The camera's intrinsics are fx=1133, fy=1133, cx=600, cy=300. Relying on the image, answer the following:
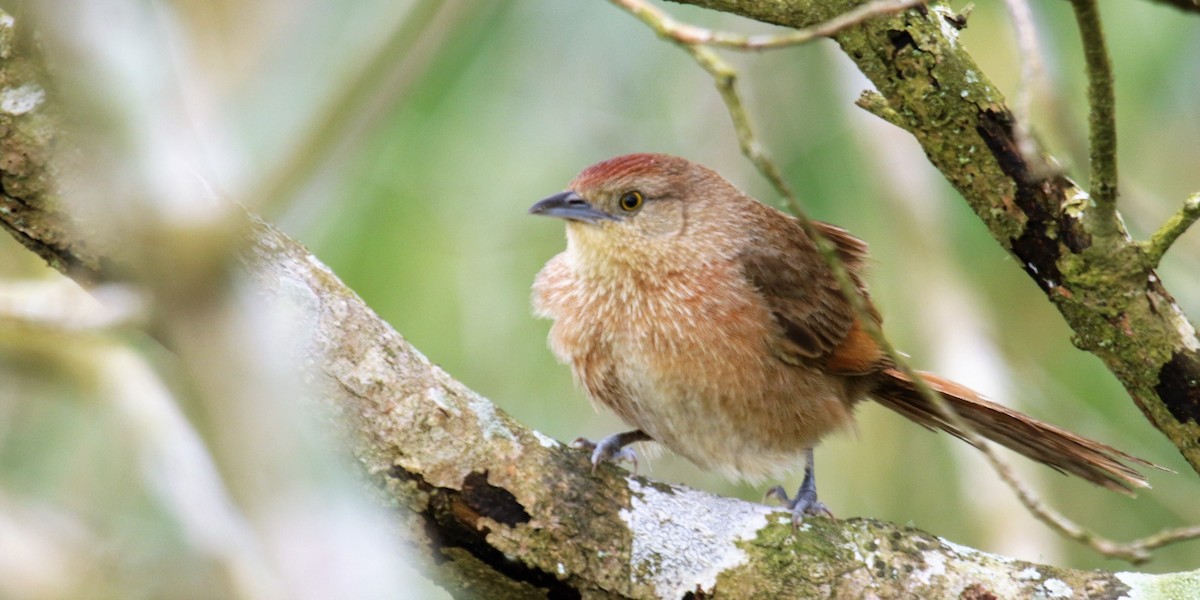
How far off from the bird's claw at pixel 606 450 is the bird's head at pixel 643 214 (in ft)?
2.06

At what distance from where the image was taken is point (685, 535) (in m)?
2.63

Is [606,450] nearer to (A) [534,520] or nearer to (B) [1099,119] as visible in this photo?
(A) [534,520]

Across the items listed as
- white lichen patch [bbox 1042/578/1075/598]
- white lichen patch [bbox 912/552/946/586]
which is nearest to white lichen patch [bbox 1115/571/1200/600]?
white lichen patch [bbox 1042/578/1075/598]

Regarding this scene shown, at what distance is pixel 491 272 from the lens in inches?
211

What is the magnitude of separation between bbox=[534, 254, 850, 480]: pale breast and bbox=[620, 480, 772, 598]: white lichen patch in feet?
2.11

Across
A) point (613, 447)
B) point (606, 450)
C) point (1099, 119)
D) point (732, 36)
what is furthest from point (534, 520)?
point (1099, 119)

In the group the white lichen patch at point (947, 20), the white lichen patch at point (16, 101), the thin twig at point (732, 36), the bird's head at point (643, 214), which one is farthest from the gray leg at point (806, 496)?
the white lichen patch at point (16, 101)

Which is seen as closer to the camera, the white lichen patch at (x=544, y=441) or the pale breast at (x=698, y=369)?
the white lichen patch at (x=544, y=441)

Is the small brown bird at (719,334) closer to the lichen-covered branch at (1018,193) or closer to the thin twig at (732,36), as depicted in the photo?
the lichen-covered branch at (1018,193)

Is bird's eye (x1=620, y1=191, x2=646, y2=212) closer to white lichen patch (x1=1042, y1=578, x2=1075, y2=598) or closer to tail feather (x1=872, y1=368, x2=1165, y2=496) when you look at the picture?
tail feather (x1=872, y1=368, x2=1165, y2=496)

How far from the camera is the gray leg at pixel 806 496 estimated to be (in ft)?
10.5

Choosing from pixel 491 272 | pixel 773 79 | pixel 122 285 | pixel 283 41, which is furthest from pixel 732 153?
pixel 122 285

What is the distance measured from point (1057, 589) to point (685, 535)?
842mm

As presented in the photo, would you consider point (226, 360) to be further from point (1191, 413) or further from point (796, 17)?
point (1191, 413)
